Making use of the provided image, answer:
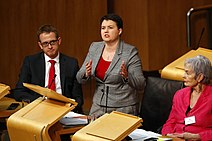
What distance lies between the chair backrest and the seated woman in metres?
0.31

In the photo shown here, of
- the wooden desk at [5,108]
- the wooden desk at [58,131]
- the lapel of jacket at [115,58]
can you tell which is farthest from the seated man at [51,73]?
the wooden desk at [58,131]

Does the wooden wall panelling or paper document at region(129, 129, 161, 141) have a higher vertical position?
the wooden wall panelling

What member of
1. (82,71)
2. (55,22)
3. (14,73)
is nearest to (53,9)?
(55,22)

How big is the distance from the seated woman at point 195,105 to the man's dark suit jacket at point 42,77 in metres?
1.19

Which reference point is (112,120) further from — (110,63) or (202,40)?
(202,40)

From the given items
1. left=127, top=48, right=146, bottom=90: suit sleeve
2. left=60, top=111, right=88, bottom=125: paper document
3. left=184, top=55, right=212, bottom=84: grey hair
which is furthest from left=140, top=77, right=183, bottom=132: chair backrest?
left=60, top=111, right=88, bottom=125: paper document

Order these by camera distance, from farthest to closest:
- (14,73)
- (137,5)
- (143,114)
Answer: (14,73) → (137,5) → (143,114)

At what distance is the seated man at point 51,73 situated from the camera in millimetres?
4660

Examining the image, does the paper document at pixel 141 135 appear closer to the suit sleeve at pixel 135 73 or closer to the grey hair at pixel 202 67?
the grey hair at pixel 202 67

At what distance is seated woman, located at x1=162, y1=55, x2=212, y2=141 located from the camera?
11.9ft

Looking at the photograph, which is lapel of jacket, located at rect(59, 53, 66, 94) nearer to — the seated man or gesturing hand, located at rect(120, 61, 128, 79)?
the seated man

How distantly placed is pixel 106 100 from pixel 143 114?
1.13ft

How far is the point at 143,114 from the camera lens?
4.34 metres

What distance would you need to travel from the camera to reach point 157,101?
4.24 m
